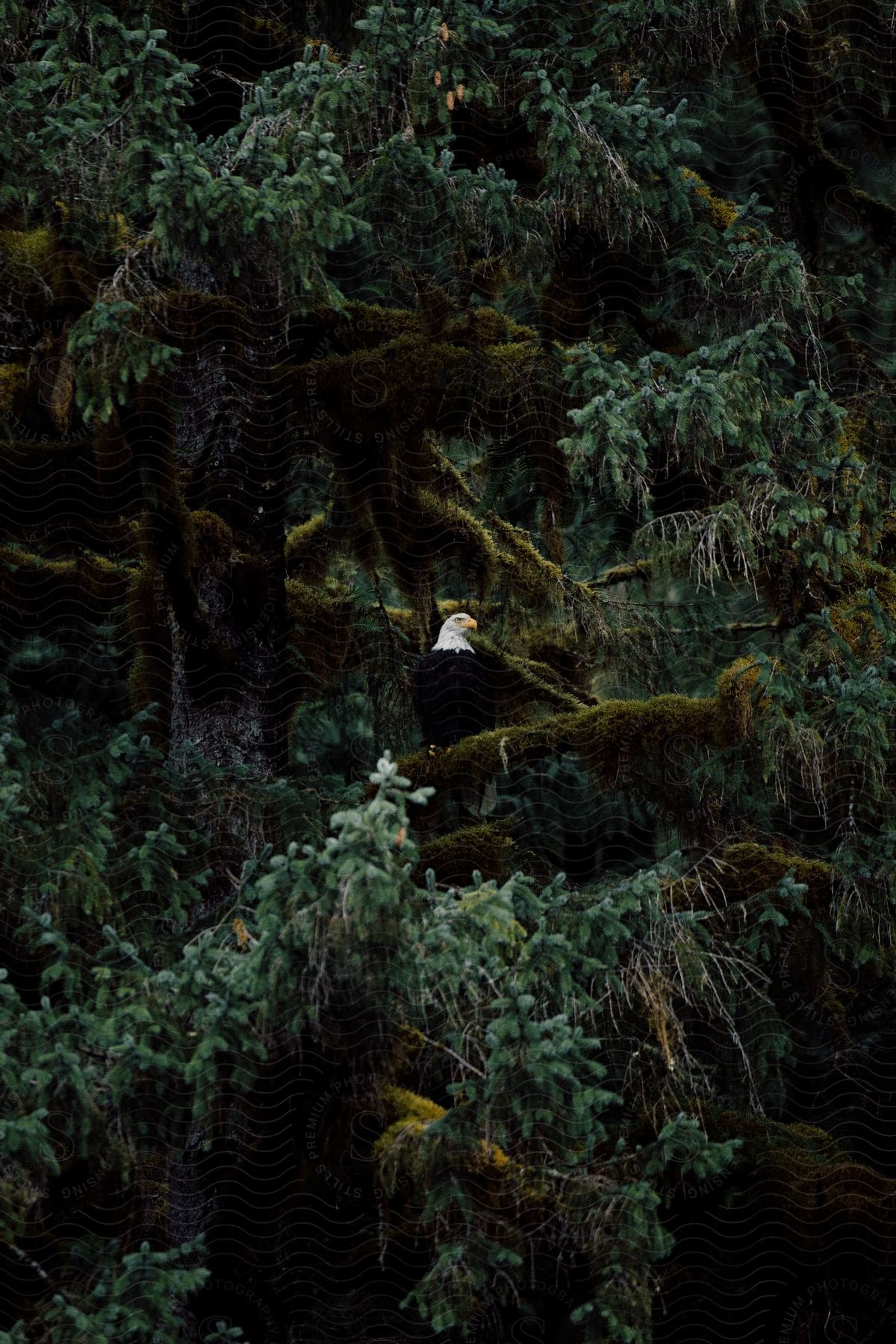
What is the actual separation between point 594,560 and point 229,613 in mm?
2511

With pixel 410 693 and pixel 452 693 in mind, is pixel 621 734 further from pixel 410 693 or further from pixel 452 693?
pixel 410 693

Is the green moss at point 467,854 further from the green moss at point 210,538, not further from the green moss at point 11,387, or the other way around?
the green moss at point 11,387

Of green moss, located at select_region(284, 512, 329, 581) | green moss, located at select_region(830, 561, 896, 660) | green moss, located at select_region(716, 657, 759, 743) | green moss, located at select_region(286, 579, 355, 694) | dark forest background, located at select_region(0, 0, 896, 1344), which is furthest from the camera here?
green moss, located at select_region(284, 512, 329, 581)

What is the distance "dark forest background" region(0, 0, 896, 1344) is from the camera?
5.08 metres

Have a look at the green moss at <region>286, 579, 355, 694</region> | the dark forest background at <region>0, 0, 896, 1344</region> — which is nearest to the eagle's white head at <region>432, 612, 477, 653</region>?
the dark forest background at <region>0, 0, 896, 1344</region>

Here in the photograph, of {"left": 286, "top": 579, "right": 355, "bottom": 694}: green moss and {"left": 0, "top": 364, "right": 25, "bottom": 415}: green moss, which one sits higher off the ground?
{"left": 0, "top": 364, "right": 25, "bottom": 415}: green moss

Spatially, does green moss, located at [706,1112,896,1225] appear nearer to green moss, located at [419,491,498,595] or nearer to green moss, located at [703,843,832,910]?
green moss, located at [703,843,832,910]

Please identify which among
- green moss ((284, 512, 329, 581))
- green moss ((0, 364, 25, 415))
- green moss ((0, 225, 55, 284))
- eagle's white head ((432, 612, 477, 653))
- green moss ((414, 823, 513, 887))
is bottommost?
green moss ((414, 823, 513, 887))

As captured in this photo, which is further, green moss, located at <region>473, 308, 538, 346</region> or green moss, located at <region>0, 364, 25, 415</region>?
green moss, located at <region>473, 308, 538, 346</region>

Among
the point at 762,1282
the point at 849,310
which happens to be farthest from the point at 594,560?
the point at 762,1282

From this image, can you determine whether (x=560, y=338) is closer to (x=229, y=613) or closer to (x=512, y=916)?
(x=229, y=613)

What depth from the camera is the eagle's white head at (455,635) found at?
757 centimetres

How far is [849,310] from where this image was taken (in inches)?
320

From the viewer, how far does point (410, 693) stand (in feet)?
25.1
